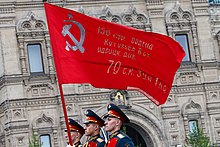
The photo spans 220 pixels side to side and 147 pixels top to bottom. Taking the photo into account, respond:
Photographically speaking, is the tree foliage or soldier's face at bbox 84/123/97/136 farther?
the tree foliage

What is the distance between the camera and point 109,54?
16.4 meters

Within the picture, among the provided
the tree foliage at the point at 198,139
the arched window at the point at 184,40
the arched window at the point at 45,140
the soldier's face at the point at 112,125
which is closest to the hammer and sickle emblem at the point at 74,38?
the soldier's face at the point at 112,125

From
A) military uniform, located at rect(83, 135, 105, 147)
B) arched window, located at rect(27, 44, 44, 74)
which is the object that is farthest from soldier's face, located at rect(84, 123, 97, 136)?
arched window, located at rect(27, 44, 44, 74)

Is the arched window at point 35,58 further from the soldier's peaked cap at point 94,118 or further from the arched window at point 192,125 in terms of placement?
the soldier's peaked cap at point 94,118

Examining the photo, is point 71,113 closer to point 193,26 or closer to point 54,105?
point 54,105

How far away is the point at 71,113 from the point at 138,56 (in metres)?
22.6

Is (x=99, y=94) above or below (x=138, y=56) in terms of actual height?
above

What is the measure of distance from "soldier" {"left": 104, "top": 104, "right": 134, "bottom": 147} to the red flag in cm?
103

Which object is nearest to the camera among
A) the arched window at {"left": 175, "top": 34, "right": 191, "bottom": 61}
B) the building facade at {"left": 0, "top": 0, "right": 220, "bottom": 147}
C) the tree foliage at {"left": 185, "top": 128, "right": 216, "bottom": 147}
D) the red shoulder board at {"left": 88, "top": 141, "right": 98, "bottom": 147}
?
the red shoulder board at {"left": 88, "top": 141, "right": 98, "bottom": 147}

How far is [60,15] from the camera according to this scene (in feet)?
52.0

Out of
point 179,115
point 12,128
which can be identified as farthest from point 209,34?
point 12,128

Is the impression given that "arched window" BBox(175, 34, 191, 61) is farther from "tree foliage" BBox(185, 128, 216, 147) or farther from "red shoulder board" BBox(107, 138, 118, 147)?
"red shoulder board" BBox(107, 138, 118, 147)

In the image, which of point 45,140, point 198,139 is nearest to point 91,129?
point 198,139

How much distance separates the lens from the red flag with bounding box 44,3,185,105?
15.7m
